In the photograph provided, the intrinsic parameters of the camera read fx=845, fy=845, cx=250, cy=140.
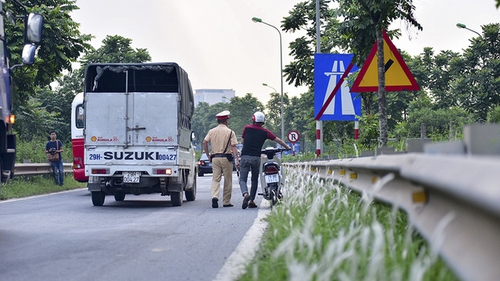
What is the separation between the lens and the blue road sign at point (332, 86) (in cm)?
1939

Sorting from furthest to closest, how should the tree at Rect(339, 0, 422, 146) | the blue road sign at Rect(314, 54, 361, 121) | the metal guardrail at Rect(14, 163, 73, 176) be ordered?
the metal guardrail at Rect(14, 163, 73, 176), the blue road sign at Rect(314, 54, 361, 121), the tree at Rect(339, 0, 422, 146)

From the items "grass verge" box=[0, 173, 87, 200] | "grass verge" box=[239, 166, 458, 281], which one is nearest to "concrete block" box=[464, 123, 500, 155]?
"grass verge" box=[239, 166, 458, 281]

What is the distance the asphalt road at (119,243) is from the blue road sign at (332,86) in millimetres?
5763

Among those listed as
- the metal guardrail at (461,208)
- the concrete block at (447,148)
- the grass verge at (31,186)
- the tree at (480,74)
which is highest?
the tree at (480,74)

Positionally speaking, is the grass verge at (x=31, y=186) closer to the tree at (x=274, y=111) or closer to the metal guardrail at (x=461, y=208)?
the metal guardrail at (x=461, y=208)

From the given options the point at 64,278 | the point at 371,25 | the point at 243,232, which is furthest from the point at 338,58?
the point at 64,278

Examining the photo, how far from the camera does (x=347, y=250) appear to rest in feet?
16.0

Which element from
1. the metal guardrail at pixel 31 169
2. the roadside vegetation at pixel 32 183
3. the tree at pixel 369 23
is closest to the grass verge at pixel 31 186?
the roadside vegetation at pixel 32 183

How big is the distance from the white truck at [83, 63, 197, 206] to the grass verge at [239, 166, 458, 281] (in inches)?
293

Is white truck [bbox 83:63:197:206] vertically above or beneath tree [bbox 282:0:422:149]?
beneath

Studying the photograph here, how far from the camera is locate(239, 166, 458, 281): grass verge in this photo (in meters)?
3.06

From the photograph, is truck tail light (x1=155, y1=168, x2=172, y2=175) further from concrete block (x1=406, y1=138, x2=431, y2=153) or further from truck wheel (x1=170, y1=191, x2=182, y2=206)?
concrete block (x1=406, y1=138, x2=431, y2=153)

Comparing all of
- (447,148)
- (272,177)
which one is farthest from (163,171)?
(447,148)

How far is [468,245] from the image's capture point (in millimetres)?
2969
